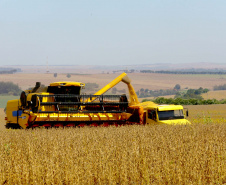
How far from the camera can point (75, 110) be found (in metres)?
17.1

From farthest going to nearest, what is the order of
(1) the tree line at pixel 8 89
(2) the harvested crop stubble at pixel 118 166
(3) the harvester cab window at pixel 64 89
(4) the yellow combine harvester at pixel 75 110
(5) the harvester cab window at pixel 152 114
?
(1) the tree line at pixel 8 89
(3) the harvester cab window at pixel 64 89
(5) the harvester cab window at pixel 152 114
(4) the yellow combine harvester at pixel 75 110
(2) the harvested crop stubble at pixel 118 166

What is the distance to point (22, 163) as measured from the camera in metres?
7.27

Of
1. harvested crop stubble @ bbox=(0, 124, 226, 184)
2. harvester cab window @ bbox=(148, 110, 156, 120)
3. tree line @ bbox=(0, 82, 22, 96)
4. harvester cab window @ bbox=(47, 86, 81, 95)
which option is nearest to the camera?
harvested crop stubble @ bbox=(0, 124, 226, 184)

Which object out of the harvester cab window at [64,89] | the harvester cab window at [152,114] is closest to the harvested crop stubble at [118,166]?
the harvester cab window at [152,114]

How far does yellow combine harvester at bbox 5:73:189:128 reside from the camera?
15.9m

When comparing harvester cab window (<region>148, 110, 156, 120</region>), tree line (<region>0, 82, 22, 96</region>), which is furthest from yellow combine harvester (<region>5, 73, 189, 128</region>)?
tree line (<region>0, 82, 22, 96</region>)

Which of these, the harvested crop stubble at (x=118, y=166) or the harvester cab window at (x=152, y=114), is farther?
the harvester cab window at (x=152, y=114)

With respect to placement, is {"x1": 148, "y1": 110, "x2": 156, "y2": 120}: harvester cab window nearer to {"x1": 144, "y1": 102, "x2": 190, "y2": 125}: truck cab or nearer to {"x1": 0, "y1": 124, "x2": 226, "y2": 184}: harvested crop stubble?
{"x1": 144, "y1": 102, "x2": 190, "y2": 125}: truck cab

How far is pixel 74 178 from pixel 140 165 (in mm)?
1220

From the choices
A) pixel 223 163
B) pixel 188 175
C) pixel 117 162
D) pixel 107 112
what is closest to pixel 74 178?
pixel 117 162

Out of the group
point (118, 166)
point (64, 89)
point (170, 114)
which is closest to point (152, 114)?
point (170, 114)

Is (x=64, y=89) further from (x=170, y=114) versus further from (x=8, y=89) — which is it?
(x=8, y=89)

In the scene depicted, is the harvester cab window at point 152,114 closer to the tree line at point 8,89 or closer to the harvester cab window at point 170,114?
the harvester cab window at point 170,114

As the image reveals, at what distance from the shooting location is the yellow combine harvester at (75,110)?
15.9m
